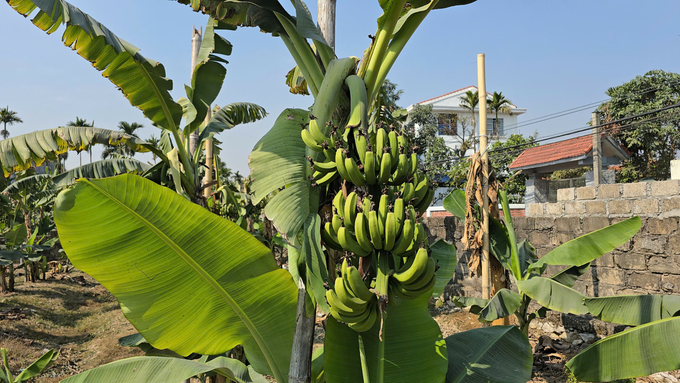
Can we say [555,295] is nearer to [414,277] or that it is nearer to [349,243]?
[414,277]

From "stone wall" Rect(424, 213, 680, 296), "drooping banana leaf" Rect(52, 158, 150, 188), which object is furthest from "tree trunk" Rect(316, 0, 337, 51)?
"stone wall" Rect(424, 213, 680, 296)

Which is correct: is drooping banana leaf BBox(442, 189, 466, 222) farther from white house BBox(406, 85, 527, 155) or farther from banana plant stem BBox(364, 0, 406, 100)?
white house BBox(406, 85, 527, 155)

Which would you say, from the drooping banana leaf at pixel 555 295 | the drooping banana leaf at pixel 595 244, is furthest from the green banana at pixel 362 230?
the drooping banana leaf at pixel 595 244

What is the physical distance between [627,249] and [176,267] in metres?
5.58

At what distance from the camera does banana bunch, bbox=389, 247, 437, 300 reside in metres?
1.51

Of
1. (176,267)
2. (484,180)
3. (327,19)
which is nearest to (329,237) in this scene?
(176,267)

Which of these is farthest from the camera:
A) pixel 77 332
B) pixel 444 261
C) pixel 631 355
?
pixel 77 332

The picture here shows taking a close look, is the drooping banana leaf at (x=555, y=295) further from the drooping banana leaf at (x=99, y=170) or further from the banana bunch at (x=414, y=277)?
the drooping banana leaf at (x=99, y=170)

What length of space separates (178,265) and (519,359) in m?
2.07

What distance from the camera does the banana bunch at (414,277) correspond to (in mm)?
1510

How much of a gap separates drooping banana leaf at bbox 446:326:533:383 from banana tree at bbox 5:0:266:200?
2446 millimetres

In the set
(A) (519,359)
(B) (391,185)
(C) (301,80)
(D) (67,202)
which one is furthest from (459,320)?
(D) (67,202)

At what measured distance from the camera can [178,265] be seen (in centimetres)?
181

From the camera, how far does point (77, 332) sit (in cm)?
841
